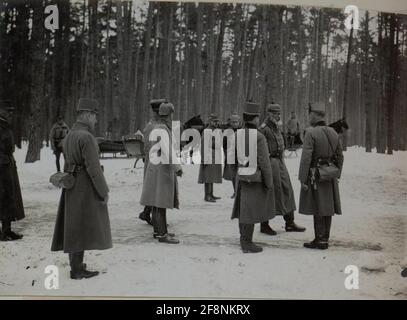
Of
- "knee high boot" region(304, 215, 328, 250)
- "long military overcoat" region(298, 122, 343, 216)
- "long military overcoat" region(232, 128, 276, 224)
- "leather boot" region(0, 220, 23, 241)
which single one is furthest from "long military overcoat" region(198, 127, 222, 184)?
"leather boot" region(0, 220, 23, 241)

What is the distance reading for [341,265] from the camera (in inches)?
194

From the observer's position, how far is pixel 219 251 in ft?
16.5

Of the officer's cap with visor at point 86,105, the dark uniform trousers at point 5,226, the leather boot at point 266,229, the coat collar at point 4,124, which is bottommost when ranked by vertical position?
the leather boot at point 266,229

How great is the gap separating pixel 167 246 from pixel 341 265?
6.43ft

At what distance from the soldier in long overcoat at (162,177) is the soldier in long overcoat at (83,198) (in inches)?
35.4

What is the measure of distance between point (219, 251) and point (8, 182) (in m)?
2.62

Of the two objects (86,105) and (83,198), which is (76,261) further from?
(86,105)

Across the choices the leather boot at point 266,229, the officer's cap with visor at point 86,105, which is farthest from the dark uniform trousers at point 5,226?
the leather boot at point 266,229

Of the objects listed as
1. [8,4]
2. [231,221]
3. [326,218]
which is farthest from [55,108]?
[326,218]

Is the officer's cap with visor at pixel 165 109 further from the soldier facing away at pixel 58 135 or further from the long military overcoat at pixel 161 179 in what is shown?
the soldier facing away at pixel 58 135

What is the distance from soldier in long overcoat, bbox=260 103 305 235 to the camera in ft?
17.9

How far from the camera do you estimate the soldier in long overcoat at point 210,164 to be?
577cm

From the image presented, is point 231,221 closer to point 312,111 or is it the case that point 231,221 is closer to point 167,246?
point 167,246

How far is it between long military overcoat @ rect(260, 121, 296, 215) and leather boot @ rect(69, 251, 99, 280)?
237 cm
